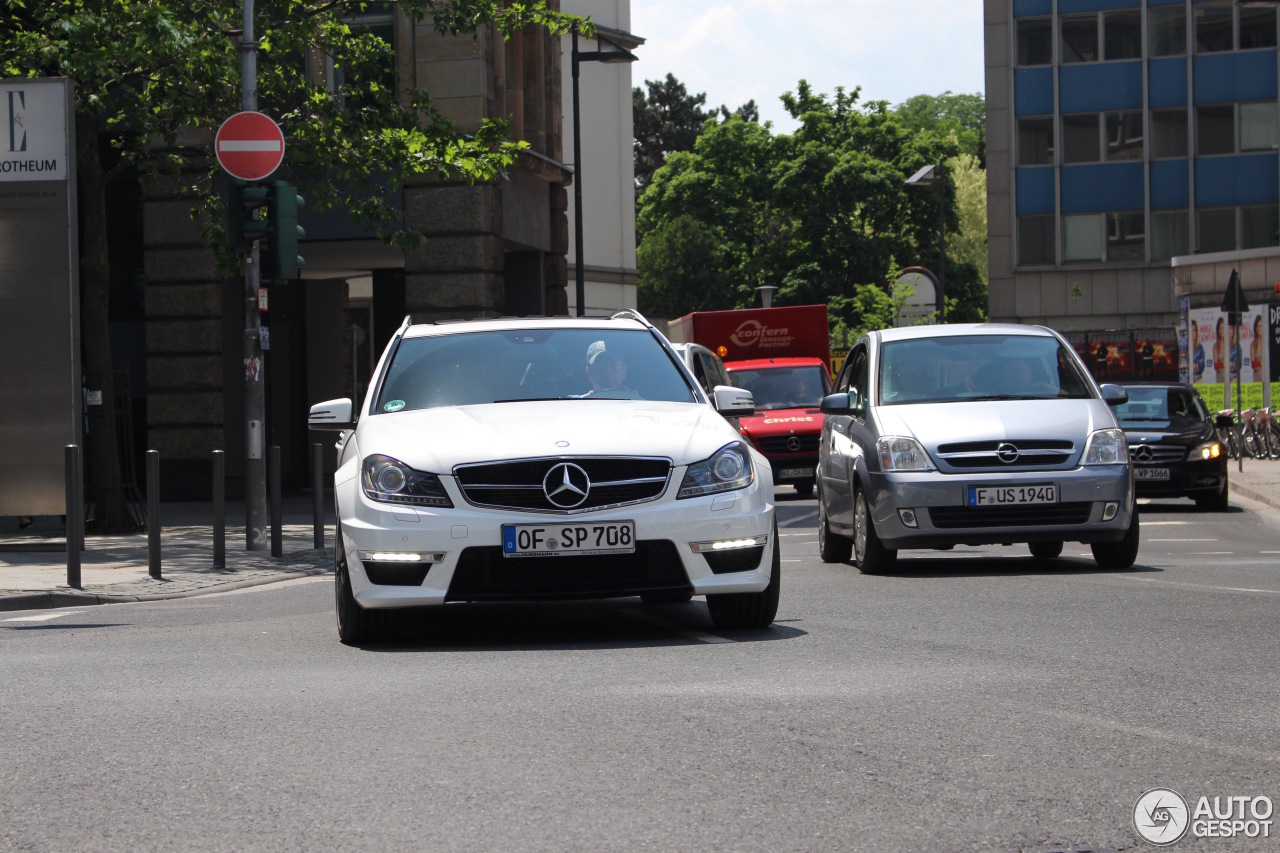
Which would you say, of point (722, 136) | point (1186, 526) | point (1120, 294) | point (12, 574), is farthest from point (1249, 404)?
point (722, 136)

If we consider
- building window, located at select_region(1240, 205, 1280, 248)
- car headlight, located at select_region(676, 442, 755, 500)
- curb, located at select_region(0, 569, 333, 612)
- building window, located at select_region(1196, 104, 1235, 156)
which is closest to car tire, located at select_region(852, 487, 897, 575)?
car headlight, located at select_region(676, 442, 755, 500)

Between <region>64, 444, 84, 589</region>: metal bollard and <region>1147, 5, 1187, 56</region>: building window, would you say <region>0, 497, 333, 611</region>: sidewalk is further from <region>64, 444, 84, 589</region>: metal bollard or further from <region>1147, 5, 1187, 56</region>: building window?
<region>1147, 5, 1187, 56</region>: building window

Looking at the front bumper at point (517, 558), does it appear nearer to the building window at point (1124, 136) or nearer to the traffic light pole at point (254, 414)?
the traffic light pole at point (254, 414)

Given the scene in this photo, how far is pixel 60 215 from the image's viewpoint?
16453 mm

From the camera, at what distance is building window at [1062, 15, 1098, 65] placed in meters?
57.9

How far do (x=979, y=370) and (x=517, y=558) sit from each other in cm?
592

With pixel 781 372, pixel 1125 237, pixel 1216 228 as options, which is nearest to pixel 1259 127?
pixel 1216 228

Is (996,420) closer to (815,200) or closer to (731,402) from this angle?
(731,402)

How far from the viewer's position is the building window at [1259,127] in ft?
184

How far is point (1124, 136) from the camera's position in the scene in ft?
190

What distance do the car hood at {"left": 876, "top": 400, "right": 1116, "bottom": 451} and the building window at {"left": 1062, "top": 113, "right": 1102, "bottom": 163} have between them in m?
47.2

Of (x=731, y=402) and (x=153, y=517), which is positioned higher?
(x=731, y=402)

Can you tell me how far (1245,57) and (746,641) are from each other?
5267cm

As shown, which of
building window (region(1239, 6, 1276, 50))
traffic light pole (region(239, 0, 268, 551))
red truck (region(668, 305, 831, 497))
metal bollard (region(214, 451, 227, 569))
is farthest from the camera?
building window (region(1239, 6, 1276, 50))
